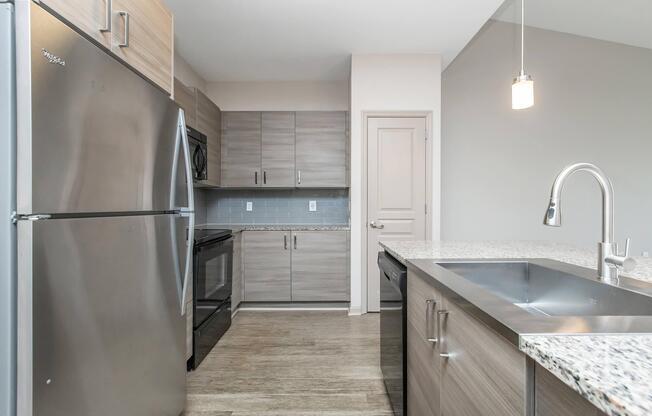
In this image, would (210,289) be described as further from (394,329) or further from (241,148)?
(241,148)

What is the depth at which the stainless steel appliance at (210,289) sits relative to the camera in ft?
7.25

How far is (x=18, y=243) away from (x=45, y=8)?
Answer: 23.8 inches

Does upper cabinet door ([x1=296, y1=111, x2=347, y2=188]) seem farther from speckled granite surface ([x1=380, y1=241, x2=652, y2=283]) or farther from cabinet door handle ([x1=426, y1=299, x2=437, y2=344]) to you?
cabinet door handle ([x1=426, y1=299, x2=437, y2=344])

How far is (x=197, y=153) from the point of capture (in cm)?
280

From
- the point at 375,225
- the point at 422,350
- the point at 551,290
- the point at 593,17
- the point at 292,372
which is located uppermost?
the point at 593,17

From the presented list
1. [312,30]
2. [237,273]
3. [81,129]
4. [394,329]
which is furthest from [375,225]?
[81,129]

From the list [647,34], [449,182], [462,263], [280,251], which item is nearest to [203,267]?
[280,251]

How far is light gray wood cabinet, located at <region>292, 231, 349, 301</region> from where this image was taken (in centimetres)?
348

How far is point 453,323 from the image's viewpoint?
3.12ft

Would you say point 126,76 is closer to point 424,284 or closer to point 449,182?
point 424,284

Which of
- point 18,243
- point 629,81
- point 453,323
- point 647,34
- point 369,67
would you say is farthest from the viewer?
point 629,81

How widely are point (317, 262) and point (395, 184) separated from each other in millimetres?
1184

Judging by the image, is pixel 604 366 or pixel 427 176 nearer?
pixel 604 366

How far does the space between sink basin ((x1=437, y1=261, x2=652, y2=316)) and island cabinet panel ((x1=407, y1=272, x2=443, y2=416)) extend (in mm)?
202
